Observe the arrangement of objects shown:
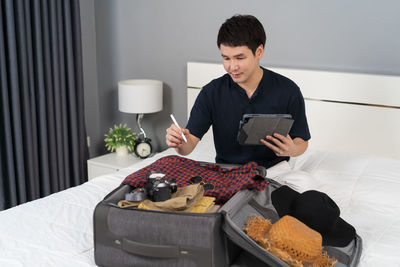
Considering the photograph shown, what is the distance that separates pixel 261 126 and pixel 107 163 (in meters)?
1.67

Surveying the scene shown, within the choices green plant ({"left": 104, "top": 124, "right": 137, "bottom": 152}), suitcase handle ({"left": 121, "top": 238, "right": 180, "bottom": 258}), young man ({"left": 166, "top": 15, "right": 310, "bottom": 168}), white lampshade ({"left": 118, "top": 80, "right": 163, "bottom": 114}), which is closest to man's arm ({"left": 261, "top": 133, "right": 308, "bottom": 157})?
young man ({"left": 166, "top": 15, "right": 310, "bottom": 168})

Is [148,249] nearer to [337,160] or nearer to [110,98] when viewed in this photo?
[337,160]

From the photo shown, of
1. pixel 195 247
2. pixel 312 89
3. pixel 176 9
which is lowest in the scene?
pixel 195 247

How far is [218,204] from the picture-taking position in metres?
1.45

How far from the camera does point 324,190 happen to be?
6.17 feet

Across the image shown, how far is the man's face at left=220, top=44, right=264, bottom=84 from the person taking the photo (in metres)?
1.72

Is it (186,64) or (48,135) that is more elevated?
(186,64)

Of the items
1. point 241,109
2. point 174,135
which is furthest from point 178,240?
point 241,109

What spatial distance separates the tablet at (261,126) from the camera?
159 centimetres

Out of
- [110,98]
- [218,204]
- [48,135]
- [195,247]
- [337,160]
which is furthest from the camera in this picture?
[110,98]

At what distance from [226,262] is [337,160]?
113cm

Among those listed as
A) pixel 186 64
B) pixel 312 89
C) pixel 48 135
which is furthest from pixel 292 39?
pixel 48 135

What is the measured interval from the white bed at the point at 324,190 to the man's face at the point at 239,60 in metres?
0.43

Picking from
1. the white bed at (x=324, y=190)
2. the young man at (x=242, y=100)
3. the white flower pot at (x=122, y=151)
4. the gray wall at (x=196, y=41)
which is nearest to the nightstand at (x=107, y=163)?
the white flower pot at (x=122, y=151)
